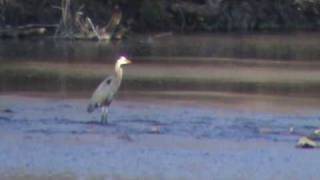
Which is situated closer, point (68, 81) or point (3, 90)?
point (3, 90)

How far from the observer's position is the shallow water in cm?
1597

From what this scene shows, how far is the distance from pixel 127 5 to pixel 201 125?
41822 mm

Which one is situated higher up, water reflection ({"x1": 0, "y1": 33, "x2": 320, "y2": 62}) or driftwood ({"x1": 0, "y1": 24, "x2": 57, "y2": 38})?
water reflection ({"x1": 0, "y1": 33, "x2": 320, "y2": 62})

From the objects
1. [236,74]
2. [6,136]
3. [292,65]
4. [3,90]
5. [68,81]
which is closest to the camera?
[6,136]

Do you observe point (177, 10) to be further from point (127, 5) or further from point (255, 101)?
point (255, 101)

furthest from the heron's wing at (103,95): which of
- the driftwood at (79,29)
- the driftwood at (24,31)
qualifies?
the driftwood at (24,31)

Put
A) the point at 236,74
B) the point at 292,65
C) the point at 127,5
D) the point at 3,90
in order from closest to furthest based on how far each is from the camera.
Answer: the point at 3,90 → the point at 236,74 → the point at 292,65 → the point at 127,5

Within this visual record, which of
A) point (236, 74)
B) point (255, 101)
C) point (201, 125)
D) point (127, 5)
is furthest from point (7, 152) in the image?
point (127, 5)

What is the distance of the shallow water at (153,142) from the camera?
15969mm

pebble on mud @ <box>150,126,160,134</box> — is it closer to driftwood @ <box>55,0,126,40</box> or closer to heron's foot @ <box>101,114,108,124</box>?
heron's foot @ <box>101,114,108,124</box>

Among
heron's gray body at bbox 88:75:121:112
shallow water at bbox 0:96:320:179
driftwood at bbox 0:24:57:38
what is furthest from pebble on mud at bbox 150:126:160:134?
driftwood at bbox 0:24:57:38

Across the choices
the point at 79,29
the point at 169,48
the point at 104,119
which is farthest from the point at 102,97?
the point at 79,29

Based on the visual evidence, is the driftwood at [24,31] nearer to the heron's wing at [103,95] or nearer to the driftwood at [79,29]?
the driftwood at [79,29]

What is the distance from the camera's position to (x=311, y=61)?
131ft
